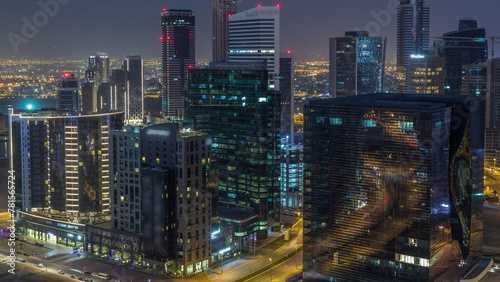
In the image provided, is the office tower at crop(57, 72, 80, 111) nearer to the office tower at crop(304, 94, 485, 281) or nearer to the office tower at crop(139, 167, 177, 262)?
the office tower at crop(139, 167, 177, 262)

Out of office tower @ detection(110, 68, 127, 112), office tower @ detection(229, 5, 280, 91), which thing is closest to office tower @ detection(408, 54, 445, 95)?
office tower @ detection(229, 5, 280, 91)

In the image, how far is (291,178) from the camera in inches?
3130

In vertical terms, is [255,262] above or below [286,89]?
below

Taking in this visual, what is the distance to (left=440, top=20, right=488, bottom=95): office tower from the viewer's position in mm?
128750

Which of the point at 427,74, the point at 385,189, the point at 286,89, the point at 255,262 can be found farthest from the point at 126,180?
the point at 427,74

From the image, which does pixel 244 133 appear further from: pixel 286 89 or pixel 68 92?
pixel 68 92

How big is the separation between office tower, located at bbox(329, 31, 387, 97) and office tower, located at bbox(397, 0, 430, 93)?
4809cm

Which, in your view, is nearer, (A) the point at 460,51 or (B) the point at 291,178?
(B) the point at 291,178

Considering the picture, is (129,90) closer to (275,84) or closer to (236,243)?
(275,84)

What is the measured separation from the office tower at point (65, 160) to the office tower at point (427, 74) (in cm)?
6544

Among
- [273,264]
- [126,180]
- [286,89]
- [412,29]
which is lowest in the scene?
[273,264]

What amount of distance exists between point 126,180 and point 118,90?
74.4 metres

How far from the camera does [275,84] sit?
9019cm

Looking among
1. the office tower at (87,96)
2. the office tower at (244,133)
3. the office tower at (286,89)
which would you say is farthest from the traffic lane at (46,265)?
the office tower at (87,96)
